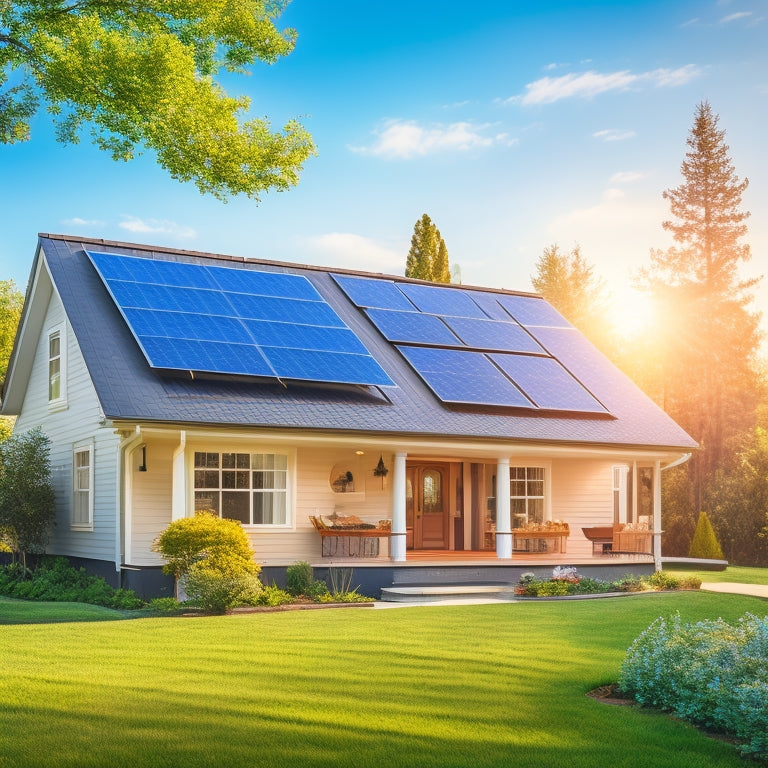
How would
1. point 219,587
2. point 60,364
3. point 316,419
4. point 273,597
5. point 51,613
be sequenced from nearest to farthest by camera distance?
1. point 51,613
2. point 219,587
3. point 273,597
4. point 316,419
5. point 60,364

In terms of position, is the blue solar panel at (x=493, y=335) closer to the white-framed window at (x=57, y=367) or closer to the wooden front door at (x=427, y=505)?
the wooden front door at (x=427, y=505)

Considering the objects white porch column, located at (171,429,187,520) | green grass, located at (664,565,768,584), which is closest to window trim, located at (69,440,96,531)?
white porch column, located at (171,429,187,520)

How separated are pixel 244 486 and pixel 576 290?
32.4m

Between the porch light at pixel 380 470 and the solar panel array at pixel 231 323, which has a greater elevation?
the solar panel array at pixel 231 323

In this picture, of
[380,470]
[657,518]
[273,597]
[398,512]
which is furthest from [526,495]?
[273,597]

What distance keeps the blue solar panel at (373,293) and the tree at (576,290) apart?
24581 mm

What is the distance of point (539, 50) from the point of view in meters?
23.0

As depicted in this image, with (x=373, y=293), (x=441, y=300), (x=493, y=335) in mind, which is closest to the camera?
(x=493, y=335)

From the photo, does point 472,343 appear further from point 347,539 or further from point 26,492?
point 26,492

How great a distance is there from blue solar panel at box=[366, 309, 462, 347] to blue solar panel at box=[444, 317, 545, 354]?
1.10ft

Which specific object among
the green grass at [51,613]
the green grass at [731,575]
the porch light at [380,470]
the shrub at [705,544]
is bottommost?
the green grass at [731,575]

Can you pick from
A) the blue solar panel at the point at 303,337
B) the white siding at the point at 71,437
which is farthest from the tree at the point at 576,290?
the white siding at the point at 71,437

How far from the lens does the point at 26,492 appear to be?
1852 centimetres

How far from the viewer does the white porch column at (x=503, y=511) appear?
18953 millimetres
